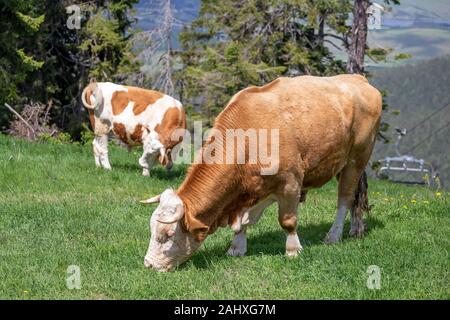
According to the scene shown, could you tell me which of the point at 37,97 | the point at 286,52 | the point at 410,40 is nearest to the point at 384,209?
the point at 286,52

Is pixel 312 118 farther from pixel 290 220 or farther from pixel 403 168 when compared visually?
pixel 403 168

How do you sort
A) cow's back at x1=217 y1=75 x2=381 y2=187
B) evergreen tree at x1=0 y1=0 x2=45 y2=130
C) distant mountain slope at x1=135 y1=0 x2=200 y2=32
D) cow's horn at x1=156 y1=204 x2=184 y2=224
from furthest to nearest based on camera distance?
distant mountain slope at x1=135 y1=0 x2=200 y2=32 < evergreen tree at x1=0 y1=0 x2=45 y2=130 < cow's back at x1=217 y1=75 x2=381 y2=187 < cow's horn at x1=156 y1=204 x2=184 y2=224

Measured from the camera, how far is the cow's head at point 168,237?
897cm

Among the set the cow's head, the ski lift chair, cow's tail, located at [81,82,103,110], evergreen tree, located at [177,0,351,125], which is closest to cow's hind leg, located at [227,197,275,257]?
the cow's head

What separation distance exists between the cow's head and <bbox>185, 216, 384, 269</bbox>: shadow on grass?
374 mm

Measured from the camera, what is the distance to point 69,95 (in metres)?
36.0

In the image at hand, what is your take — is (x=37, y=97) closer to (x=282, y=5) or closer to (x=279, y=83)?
(x=282, y=5)

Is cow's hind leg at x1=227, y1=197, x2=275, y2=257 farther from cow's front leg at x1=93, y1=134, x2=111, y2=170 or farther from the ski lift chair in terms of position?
the ski lift chair

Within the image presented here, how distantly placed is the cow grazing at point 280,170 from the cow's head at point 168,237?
0.01m

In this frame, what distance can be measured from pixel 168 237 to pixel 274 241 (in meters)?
2.43

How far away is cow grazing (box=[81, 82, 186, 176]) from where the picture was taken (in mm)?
17516

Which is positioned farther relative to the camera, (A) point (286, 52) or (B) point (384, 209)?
(A) point (286, 52)

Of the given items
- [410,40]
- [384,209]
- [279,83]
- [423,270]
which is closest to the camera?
[423,270]
